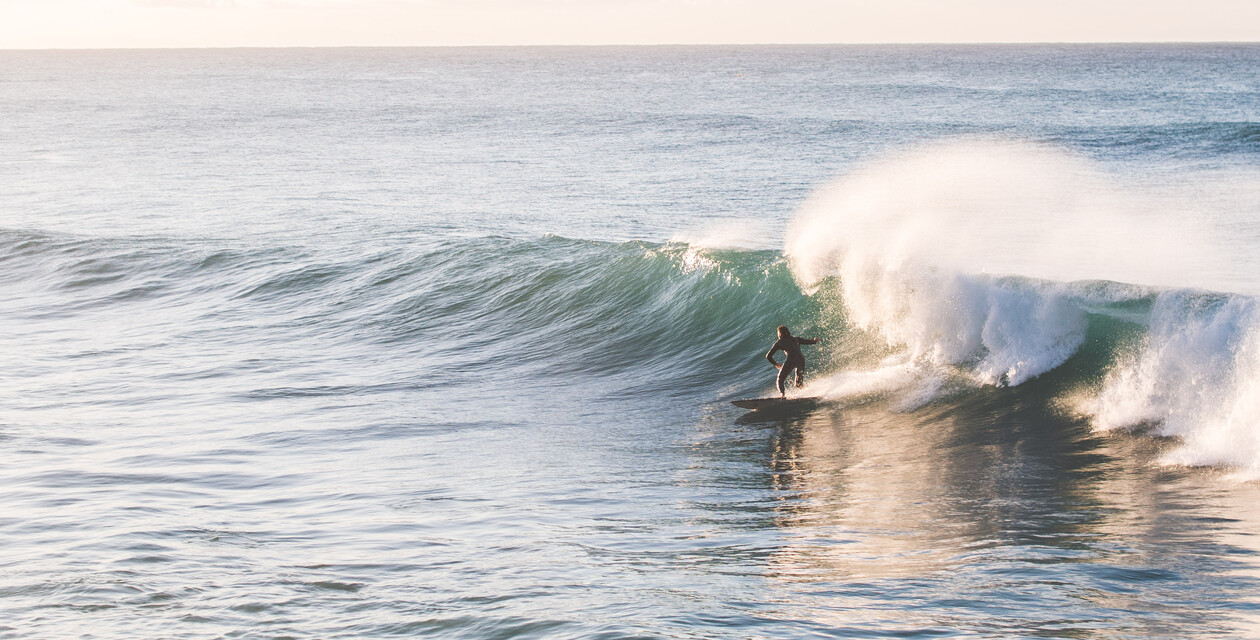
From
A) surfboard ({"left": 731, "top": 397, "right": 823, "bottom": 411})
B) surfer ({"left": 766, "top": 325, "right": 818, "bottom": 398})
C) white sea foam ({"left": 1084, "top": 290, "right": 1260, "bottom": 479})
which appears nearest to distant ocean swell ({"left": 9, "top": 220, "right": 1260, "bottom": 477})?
white sea foam ({"left": 1084, "top": 290, "right": 1260, "bottom": 479})

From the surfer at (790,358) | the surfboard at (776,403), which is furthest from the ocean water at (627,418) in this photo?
the surfer at (790,358)

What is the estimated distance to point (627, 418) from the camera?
12.8 meters

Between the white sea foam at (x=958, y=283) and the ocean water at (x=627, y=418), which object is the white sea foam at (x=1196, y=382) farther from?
the white sea foam at (x=958, y=283)

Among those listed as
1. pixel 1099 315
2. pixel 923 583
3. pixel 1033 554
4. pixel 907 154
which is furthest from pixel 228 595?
pixel 907 154

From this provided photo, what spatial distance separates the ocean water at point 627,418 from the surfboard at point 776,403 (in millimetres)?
294

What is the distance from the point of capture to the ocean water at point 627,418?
6703mm

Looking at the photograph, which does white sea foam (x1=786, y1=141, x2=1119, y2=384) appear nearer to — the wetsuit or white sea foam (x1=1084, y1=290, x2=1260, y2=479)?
white sea foam (x1=1084, y1=290, x2=1260, y2=479)

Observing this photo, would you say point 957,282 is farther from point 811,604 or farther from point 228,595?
point 228,595

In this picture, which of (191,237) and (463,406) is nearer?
(463,406)

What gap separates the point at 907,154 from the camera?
44.2 metres

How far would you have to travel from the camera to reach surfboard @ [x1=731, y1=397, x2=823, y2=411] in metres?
12.2

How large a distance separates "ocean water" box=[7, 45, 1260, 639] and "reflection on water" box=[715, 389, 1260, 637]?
37mm

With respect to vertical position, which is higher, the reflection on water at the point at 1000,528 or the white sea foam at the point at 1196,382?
the white sea foam at the point at 1196,382

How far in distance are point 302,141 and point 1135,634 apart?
5207cm
